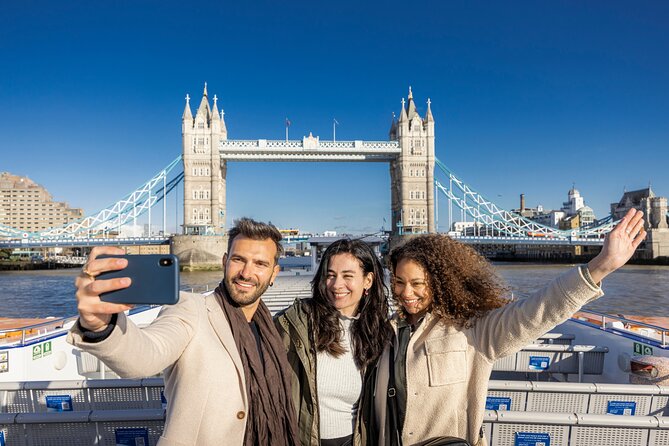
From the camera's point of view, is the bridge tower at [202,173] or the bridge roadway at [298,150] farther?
the bridge tower at [202,173]

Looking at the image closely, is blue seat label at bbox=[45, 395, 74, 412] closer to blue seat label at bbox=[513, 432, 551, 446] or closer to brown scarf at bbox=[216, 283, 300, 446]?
brown scarf at bbox=[216, 283, 300, 446]

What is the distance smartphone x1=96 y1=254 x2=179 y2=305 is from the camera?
2.53 feet

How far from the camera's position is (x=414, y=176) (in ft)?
122

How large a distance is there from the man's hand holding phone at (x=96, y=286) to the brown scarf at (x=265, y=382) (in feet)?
1.21

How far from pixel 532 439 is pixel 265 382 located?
44.2 inches

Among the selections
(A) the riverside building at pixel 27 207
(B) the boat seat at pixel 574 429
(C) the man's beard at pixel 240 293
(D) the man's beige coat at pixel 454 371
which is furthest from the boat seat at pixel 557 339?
(A) the riverside building at pixel 27 207

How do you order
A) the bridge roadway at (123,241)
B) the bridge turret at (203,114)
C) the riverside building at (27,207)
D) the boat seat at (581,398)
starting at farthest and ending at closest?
the riverside building at (27,207), the bridge turret at (203,114), the bridge roadway at (123,241), the boat seat at (581,398)

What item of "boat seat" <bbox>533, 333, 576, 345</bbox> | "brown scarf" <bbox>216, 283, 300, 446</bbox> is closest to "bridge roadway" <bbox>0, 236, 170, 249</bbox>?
"boat seat" <bbox>533, 333, 576, 345</bbox>

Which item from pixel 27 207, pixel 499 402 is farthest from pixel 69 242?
pixel 27 207

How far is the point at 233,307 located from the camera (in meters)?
1.15

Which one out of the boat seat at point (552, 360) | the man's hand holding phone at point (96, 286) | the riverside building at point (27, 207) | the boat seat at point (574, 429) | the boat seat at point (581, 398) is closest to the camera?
the man's hand holding phone at point (96, 286)

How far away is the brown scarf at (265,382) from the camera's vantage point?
1.08 meters

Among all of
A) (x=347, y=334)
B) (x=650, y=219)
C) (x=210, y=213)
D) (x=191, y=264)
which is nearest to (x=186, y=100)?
(x=210, y=213)

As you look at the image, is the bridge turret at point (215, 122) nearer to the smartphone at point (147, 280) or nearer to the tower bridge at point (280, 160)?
the tower bridge at point (280, 160)
